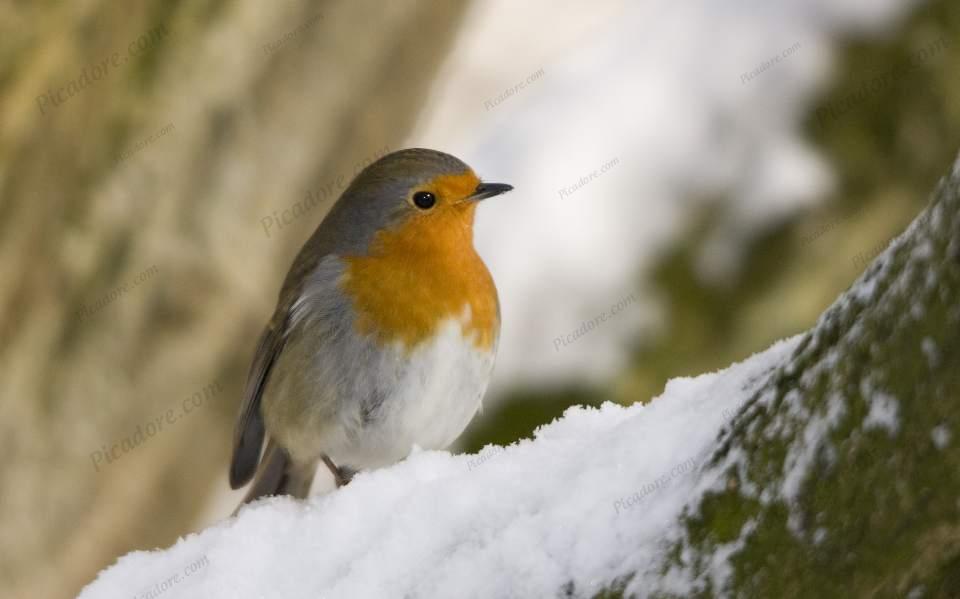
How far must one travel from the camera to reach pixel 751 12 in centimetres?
524

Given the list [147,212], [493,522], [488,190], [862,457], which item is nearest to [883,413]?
[862,457]

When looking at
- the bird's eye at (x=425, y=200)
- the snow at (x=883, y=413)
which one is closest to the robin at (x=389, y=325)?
the bird's eye at (x=425, y=200)

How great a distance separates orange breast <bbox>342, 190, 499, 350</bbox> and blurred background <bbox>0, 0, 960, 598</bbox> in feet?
3.64

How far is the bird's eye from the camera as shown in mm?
3643

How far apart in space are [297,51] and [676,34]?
1.75 metres

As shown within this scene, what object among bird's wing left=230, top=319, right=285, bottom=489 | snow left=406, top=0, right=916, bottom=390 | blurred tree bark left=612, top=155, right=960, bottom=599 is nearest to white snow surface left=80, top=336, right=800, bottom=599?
blurred tree bark left=612, top=155, right=960, bottom=599

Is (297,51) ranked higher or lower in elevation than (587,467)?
higher

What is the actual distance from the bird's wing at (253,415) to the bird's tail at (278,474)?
9cm

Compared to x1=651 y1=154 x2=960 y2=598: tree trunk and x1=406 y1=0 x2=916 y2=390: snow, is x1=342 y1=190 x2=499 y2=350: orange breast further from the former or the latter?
x1=651 y1=154 x2=960 y2=598: tree trunk

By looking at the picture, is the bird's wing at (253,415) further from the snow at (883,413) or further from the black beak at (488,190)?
the snow at (883,413)

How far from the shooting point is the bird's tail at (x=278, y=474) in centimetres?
400

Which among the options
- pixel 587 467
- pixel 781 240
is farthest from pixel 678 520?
pixel 781 240

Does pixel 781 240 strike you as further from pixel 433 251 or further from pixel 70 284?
pixel 70 284

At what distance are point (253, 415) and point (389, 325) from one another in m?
0.87
